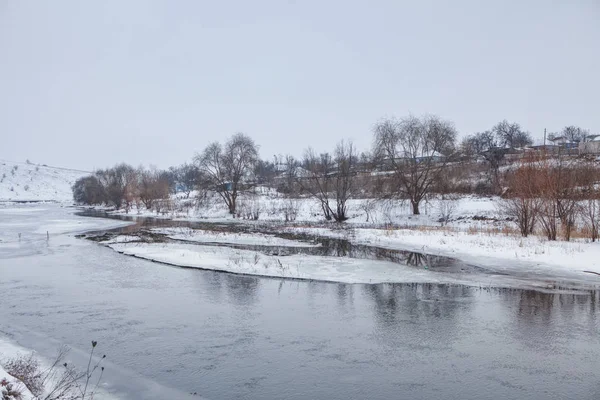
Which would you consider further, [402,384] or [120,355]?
[120,355]

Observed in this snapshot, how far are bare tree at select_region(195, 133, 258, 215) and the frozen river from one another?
38030mm

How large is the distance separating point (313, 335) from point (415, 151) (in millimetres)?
32424

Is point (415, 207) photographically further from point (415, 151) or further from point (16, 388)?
point (16, 388)

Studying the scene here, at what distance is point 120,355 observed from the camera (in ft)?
26.7

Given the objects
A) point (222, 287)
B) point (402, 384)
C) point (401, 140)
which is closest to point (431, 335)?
point (402, 384)

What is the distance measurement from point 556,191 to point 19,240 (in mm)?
31221

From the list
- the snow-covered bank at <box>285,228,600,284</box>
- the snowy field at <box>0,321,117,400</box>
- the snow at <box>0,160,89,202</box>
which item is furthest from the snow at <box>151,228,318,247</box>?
the snow at <box>0,160,89,202</box>

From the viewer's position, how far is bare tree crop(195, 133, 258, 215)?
174 ft

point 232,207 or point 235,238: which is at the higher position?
point 232,207

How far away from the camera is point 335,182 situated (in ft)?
136

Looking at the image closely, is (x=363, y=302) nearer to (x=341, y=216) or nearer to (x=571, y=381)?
(x=571, y=381)

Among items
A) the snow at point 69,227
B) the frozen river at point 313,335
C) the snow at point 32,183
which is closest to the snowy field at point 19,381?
the frozen river at point 313,335

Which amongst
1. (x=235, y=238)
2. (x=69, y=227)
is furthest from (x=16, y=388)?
(x=69, y=227)

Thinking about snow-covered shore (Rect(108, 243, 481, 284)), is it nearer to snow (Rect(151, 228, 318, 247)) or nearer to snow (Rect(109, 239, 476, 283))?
snow (Rect(109, 239, 476, 283))
